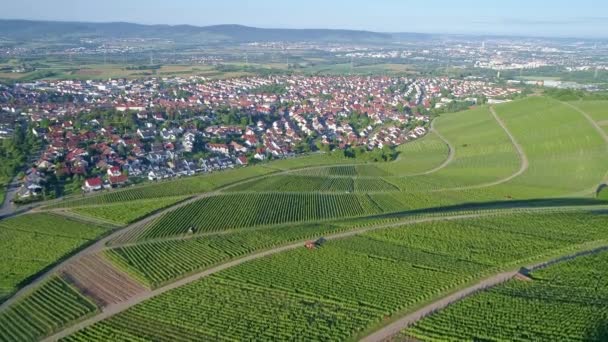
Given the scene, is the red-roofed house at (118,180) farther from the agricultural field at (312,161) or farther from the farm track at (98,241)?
the agricultural field at (312,161)

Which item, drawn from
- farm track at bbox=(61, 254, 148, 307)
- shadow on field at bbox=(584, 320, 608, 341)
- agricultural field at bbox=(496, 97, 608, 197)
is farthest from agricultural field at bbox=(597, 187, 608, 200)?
farm track at bbox=(61, 254, 148, 307)

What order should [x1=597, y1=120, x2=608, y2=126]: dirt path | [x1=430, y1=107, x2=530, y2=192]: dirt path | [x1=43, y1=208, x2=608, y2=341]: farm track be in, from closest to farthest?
[x1=43, y1=208, x2=608, y2=341]: farm track, [x1=430, y1=107, x2=530, y2=192]: dirt path, [x1=597, y1=120, x2=608, y2=126]: dirt path

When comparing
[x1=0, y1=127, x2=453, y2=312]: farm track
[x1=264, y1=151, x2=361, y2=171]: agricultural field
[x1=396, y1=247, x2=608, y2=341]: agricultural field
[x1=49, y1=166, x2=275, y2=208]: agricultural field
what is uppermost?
[x1=396, y1=247, x2=608, y2=341]: agricultural field

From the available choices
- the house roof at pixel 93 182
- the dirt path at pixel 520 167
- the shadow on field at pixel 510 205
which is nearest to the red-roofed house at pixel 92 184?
the house roof at pixel 93 182

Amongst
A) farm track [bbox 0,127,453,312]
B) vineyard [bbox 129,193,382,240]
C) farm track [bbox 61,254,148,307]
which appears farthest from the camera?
vineyard [bbox 129,193,382,240]

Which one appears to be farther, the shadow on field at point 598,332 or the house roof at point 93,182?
the house roof at point 93,182

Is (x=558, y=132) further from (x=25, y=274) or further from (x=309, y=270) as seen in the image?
(x=25, y=274)

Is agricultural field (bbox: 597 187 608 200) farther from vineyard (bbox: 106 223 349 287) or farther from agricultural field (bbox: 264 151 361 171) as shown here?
agricultural field (bbox: 264 151 361 171)
